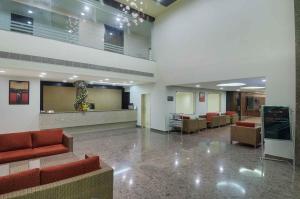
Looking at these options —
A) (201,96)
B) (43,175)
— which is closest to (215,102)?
(201,96)

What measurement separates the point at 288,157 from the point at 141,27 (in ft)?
28.8

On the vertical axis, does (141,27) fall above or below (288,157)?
above

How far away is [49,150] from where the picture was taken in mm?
3916

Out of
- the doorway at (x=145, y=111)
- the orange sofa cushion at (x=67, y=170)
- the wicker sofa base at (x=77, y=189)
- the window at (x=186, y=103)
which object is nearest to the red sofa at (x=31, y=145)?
the orange sofa cushion at (x=67, y=170)

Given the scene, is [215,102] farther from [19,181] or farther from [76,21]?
[19,181]

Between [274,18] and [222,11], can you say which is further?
[222,11]

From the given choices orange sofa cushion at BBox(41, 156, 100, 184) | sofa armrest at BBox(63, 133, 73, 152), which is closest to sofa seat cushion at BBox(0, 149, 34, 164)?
sofa armrest at BBox(63, 133, 73, 152)

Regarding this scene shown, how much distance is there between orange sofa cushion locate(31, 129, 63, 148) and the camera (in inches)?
164

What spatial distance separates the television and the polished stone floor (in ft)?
2.38

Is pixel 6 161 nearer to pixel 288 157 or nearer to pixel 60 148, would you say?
pixel 60 148

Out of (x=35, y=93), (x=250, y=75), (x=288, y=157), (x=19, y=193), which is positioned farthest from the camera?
(x=35, y=93)

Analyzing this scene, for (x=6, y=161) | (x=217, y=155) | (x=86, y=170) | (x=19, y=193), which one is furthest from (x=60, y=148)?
(x=217, y=155)

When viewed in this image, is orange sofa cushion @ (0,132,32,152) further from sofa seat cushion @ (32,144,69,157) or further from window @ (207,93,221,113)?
window @ (207,93,221,113)

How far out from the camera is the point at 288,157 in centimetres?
450
